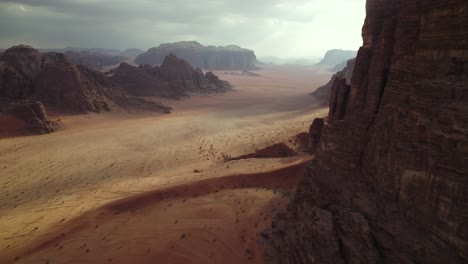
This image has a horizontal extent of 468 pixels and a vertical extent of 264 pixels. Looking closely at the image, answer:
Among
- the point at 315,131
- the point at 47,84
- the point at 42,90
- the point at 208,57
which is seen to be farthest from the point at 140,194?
the point at 208,57

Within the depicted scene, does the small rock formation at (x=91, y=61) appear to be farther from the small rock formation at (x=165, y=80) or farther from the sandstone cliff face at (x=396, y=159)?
the sandstone cliff face at (x=396, y=159)

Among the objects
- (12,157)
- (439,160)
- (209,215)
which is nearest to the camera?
(439,160)

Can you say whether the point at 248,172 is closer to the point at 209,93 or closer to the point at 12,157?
the point at 12,157

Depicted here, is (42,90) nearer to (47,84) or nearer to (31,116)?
(47,84)

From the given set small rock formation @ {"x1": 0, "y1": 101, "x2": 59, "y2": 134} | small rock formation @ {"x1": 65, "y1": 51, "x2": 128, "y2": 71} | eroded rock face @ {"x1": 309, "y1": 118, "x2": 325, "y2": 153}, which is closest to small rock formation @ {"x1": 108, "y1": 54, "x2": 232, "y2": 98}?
small rock formation @ {"x1": 0, "y1": 101, "x2": 59, "y2": 134}

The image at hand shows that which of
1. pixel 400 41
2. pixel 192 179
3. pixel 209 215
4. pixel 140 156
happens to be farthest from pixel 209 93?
pixel 400 41
